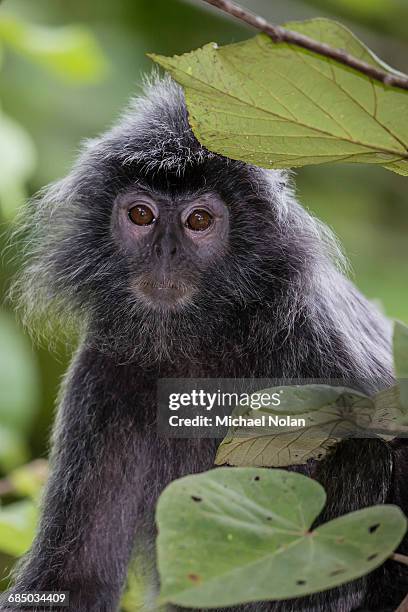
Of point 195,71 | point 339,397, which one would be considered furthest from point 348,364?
point 195,71

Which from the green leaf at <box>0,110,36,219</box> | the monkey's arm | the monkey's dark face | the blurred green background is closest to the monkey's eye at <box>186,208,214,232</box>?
the monkey's dark face

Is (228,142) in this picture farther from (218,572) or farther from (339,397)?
(218,572)

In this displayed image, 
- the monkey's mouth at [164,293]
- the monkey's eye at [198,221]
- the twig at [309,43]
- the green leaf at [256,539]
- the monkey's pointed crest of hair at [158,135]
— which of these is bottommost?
the green leaf at [256,539]

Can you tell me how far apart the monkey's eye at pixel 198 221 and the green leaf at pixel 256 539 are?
1.15 metres

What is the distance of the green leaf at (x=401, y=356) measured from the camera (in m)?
0.87

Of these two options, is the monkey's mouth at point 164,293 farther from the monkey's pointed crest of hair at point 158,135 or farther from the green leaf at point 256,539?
the green leaf at point 256,539

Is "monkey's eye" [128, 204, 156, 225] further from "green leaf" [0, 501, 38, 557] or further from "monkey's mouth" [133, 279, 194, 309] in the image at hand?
"green leaf" [0, 501, 38, 557]

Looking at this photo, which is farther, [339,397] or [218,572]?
[339,397]

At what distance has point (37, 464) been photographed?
2641 millimetres

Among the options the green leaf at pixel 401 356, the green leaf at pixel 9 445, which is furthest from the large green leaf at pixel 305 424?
the green leaf at pixel 9 445

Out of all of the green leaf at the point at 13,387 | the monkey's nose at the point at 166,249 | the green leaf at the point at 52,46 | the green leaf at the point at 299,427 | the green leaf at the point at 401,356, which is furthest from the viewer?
the green leaf at the point at 13,387

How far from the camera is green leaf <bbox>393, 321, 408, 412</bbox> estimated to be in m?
0.87

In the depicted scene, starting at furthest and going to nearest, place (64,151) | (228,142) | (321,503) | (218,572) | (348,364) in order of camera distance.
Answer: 1. (64,151)
2. (348,364)
3. (228,142)
4. (321,503)
5. (218,572)

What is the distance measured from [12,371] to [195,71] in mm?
1875
